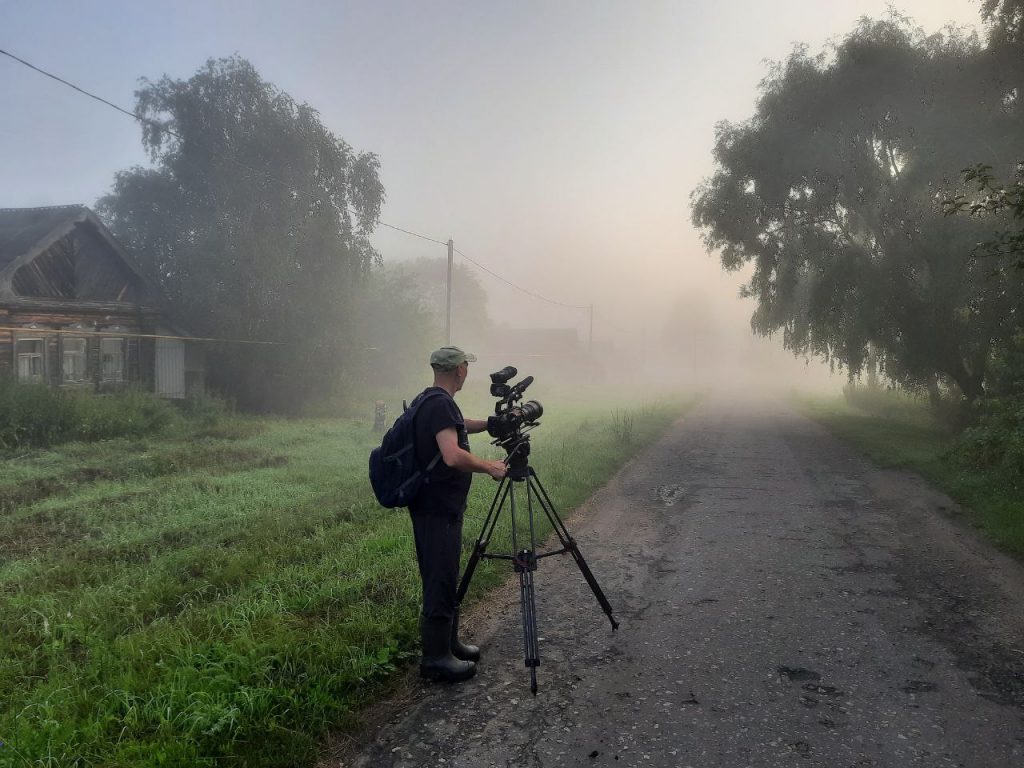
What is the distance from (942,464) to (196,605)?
11734 mm

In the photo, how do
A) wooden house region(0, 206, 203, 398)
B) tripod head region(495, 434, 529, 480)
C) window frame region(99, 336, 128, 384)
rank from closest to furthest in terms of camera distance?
tripod head region(495, 434, 529, 480), wooden house region(0, 206, 203, 398), window frame region(99, 336, 128, 384)

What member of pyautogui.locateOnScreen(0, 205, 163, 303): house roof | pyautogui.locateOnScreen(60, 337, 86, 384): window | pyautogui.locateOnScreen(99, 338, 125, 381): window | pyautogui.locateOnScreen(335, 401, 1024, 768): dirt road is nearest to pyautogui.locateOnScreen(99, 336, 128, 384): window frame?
pyautogui.locateOnScreen(99, 338, 125, 381): window

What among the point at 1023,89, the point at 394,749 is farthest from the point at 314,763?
the point at 1023,89

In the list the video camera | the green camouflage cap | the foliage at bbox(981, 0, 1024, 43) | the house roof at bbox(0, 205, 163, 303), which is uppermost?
the foliage at bbox(981, 0, 1024, 43)

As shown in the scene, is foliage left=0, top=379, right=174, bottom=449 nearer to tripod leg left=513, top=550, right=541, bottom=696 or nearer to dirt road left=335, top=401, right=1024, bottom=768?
dirt road left=335, top=401, right=1024, bottom=768

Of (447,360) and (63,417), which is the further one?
(63,417)

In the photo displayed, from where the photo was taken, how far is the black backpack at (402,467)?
3730 mm

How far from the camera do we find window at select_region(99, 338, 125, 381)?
66.7ft

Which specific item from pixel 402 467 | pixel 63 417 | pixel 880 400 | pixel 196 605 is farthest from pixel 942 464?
pixel 880 400

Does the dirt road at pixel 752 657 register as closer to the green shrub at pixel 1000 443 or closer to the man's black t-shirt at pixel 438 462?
the man's black t-shirt at pixel 438 462

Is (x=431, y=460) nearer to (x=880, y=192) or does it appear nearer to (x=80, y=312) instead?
(x=880, y=192)

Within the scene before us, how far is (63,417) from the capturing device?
13898 mm

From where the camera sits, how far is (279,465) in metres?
12.5

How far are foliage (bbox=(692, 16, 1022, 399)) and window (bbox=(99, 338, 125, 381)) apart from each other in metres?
19.1
